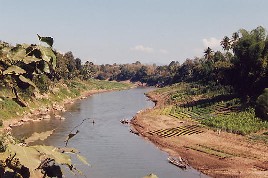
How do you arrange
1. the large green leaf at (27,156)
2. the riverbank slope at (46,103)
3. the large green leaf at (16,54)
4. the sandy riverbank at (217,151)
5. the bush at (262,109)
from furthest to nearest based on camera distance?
the riverbank slope at (46,103), the sandy riverbank at (217,151), the bush at (262,109), the large green leaf at (16,54), the large green leaf at (27,156)

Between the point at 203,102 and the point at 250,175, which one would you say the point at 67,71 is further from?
the point at 250,175

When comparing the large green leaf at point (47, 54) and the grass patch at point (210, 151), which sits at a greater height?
the large green leaf at point (47, 54)

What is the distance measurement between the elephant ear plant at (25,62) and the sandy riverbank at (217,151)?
32.5 m

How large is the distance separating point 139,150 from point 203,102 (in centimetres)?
3096

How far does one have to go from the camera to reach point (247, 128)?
46.4 metres

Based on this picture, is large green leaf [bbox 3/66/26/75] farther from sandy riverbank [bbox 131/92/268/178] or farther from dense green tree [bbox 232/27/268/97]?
dense green tree [bbox 232/27/268/97]

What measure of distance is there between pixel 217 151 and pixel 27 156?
3972cm

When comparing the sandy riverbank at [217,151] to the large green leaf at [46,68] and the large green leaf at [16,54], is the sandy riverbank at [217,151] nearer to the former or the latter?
the large green leaf at [46,68]

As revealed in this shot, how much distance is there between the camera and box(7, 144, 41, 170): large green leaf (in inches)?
73.4

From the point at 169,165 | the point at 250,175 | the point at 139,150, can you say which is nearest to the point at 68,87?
the point at 139,150

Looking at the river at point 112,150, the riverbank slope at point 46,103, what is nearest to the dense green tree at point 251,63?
the river at point 112,150

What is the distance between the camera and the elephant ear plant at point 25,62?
2.55 m

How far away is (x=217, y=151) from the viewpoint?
39844 mm

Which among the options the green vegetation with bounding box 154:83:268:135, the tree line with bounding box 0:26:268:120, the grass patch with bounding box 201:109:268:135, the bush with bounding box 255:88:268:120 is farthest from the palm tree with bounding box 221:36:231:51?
the bush with bounding box 255:88:268:120
